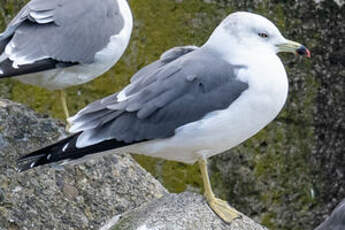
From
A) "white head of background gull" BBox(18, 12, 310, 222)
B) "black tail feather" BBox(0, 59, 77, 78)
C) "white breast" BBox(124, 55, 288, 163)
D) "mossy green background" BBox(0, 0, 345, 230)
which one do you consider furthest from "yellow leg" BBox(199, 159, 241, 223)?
"mossy green background" BBox(0, 0, 345, 230)

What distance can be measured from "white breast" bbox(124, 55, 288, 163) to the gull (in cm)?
129

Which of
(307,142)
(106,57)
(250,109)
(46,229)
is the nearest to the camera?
(250,109)

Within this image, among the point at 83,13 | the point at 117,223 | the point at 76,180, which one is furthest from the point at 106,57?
the point at 117,223

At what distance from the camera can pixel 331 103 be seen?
782 cm

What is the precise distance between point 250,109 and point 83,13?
1.75 m

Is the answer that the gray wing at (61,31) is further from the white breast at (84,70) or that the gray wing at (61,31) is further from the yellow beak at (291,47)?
the yellow beak at (291,47)

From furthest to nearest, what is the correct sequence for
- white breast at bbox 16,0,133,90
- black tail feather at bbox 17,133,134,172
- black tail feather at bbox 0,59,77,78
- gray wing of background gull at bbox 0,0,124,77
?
white breast at bbox 16,0,133,90 < gray wing of background gull at bbox 0,0,124,77 < black tail feather at bbox 0,59,77,78 < black tail feather at bbox 17,133,134,172

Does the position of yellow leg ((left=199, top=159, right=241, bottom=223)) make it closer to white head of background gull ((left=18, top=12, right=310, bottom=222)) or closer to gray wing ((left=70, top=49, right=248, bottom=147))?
white head of background gull ((left=18, top=12, right=310, bottom=222))

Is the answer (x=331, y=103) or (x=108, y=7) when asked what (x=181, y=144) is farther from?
(x=331, y=103)

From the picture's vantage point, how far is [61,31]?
6688 mm

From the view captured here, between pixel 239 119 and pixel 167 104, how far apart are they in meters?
0.34

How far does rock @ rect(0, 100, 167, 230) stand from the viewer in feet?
19.5

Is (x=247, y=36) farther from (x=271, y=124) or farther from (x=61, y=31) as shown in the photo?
(x=271, y=124)

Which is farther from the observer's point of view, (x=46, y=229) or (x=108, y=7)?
(x=108, y=7)
